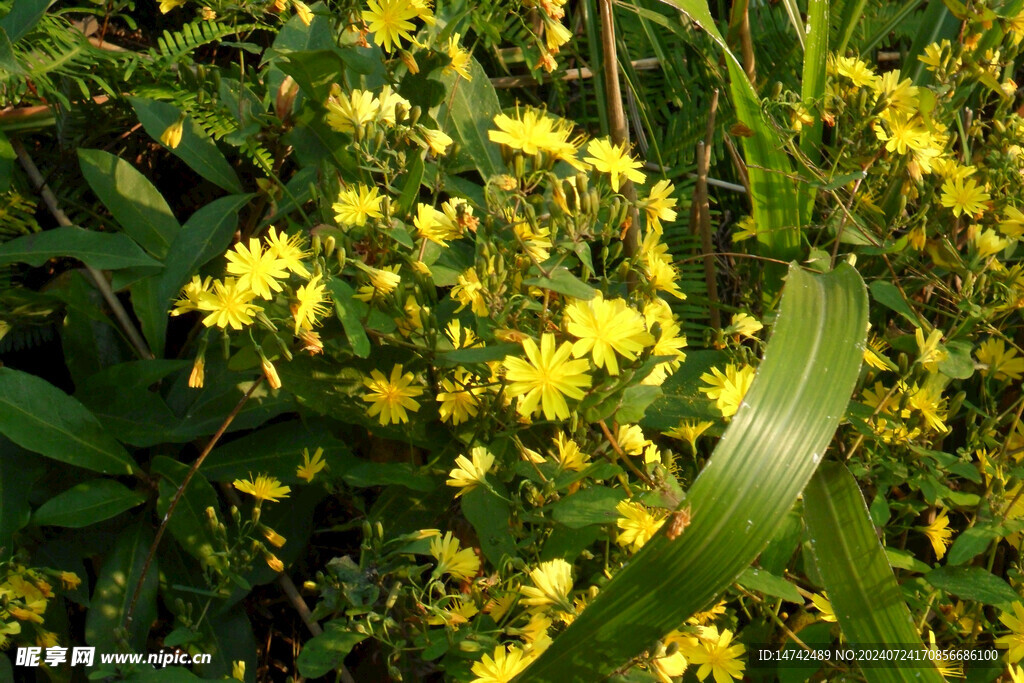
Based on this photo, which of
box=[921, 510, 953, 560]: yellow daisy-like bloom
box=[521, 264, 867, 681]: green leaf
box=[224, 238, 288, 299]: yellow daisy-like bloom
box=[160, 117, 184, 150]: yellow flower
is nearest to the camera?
box=[521, 264, 867, 681]: green leaf

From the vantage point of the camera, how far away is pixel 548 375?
1.04 m

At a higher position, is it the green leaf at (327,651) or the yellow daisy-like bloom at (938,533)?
the green leaf at (327,651)

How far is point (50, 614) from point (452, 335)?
85cm

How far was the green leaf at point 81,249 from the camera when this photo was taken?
1.43m

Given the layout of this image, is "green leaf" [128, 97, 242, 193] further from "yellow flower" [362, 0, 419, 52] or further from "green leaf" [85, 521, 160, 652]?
"green leaf" [85, 521, 160, 652]

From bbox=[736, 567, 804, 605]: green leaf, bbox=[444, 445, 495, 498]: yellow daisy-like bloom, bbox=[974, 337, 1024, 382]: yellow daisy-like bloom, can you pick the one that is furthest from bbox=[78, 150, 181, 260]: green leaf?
bbox=[974, 337, 1024, 382]: yellow daisy-like bloom

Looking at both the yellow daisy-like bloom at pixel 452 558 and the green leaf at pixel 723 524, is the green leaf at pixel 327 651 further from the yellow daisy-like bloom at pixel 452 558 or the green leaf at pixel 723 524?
the green leaf at pixel 723 524

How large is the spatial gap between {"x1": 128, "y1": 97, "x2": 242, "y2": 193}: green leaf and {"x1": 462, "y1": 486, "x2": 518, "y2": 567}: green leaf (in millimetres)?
752

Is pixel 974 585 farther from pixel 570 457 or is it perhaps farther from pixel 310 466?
pixel 310 466

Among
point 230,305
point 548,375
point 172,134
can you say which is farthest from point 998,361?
point 172,134

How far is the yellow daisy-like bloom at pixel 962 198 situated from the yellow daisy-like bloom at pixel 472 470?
2.89 ft

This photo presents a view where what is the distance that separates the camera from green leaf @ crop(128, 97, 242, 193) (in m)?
1.54

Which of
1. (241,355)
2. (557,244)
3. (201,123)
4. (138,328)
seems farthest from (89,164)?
(557,244)

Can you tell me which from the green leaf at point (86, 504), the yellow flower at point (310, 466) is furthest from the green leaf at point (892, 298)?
the green leaf at point (86, 504)
